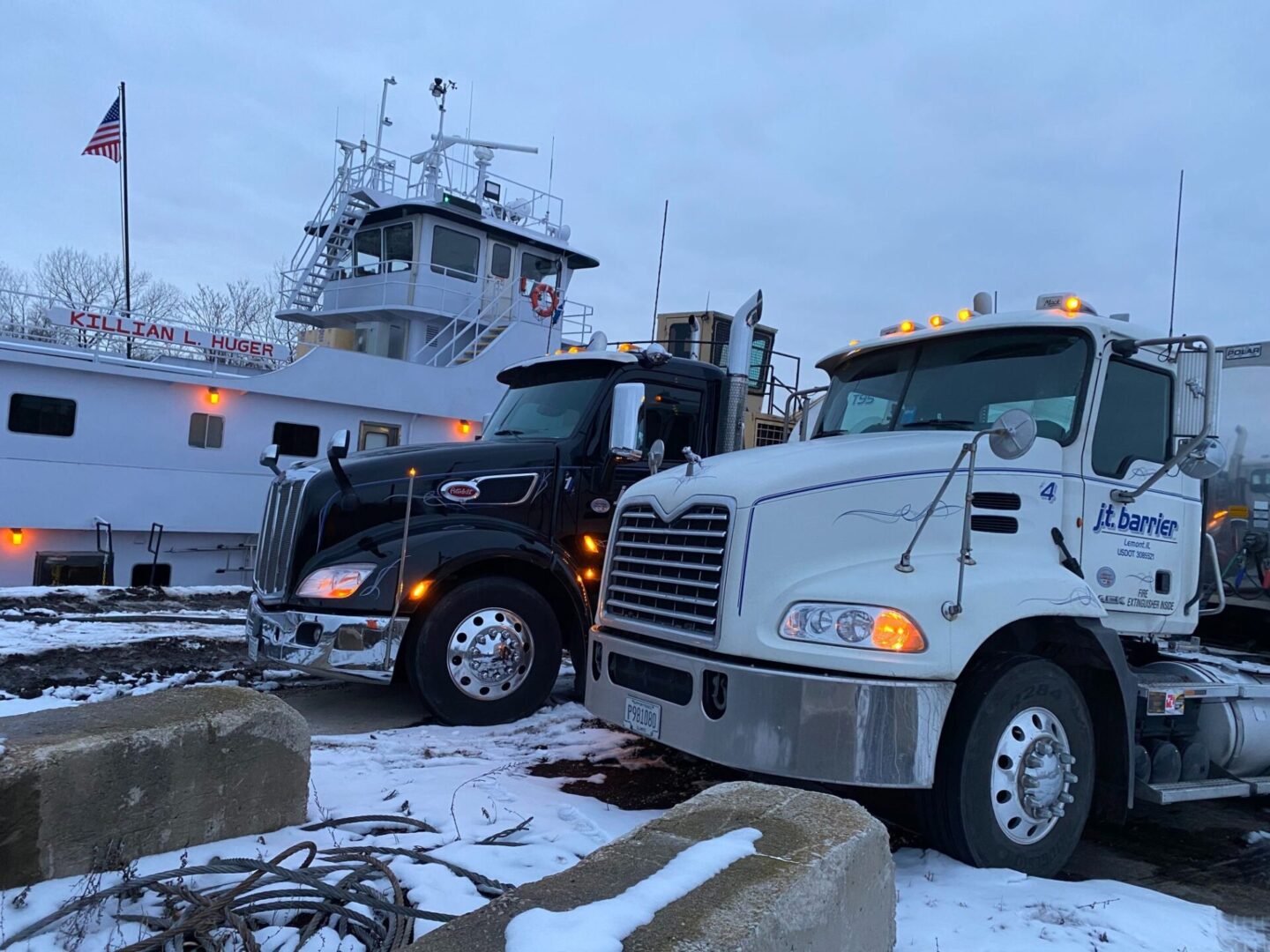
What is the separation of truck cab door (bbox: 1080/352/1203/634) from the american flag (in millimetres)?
19276

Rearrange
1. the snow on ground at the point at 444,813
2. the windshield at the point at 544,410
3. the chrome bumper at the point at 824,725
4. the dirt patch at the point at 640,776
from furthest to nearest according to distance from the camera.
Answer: the windshield at the point at 544,410, the dirt patch at the point at 640,776, the chrome bumper at the point at 824,725, the snow on ground at the point at 444,813

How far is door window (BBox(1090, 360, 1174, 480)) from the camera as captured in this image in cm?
493

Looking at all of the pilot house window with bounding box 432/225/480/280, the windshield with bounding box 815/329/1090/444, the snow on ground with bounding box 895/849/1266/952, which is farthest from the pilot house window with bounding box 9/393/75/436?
the snow on ground with bounding box 895/849/1266/952

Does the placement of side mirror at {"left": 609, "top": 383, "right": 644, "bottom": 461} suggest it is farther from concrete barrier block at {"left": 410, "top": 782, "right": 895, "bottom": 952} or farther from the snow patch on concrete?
the snow patch on concrete

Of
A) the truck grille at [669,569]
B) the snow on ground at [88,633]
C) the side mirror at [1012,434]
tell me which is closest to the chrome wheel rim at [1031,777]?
the side mirror at [1012,434]

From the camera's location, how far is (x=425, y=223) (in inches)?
674

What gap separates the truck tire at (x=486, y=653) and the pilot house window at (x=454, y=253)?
11903 mm

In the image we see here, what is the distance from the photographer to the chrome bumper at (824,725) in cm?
379

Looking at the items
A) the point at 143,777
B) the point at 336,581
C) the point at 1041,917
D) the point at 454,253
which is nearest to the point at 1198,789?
the point at 1041,917

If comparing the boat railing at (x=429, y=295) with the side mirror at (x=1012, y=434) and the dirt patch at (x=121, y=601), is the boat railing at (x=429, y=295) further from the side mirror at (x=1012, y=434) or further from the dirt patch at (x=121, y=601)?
the side mirror at (x=1012, y=434)

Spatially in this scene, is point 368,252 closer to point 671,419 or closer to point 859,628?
point 671,419

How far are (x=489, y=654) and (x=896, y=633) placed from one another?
128 inches

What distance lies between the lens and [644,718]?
4.54 m

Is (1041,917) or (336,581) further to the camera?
(336,581)
